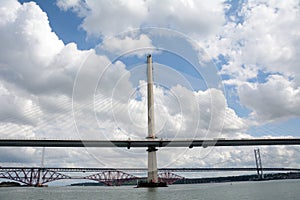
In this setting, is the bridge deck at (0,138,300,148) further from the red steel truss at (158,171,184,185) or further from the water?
the red steel truss at (158,171,184,185)

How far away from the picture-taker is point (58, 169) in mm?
129250

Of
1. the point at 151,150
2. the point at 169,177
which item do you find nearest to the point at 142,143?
the point at 151,150

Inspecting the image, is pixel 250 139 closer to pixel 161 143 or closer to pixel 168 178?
pixel 161 143

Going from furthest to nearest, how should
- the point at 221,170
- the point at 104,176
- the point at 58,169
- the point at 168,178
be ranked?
the point at 221,170 < the point at 58,169 < the point at 104,176 < the point at 168,178

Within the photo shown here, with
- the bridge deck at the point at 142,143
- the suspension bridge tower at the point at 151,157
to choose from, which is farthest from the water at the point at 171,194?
the bridge deck at the point at 142,143

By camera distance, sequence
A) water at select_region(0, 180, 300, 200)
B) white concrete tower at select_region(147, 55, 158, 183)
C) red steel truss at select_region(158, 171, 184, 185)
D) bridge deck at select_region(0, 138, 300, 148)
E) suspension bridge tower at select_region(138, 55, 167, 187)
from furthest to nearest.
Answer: red steel truss at select_region(158, 171, 184, 185) < bridge deck at select_region(0, 138, 300, 148) < white concrete tower at select_region(147, 55, 158, 183) < suspension bridge tower at select_region(138, 55, 167, 187) < water at select_region(0, 180, 300, 200)

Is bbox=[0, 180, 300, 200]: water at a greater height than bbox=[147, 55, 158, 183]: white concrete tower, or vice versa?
bbox=[147, 55, 158, 183]: white concrete tower

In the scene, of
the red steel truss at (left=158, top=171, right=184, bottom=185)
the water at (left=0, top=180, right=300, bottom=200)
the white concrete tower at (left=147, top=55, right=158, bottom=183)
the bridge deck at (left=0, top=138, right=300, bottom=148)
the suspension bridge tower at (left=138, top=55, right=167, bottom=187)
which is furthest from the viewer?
the red steel truss at (left=158, top=171, right=184, bottom=185)

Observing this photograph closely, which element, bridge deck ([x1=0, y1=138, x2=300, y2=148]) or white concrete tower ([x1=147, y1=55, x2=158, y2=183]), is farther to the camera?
bridge deck ([x1=0, y1=138, x2=300, y2=148])

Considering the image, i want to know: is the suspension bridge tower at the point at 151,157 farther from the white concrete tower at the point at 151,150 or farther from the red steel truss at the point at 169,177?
the red steel truss at the point at 169,177

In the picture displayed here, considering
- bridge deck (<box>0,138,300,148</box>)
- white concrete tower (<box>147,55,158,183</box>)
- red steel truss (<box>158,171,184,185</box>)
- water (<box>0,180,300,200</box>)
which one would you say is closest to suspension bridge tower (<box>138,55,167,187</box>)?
white concrete tower (<box>147,55,158,183</box>)

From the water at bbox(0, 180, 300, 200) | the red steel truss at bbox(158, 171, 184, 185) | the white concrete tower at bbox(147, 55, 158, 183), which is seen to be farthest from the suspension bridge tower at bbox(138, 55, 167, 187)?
the red steel truss at bbox(158, 171, 184, 185)

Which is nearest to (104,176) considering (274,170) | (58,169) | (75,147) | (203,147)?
(58,169)

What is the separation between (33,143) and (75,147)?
8.94 meters
